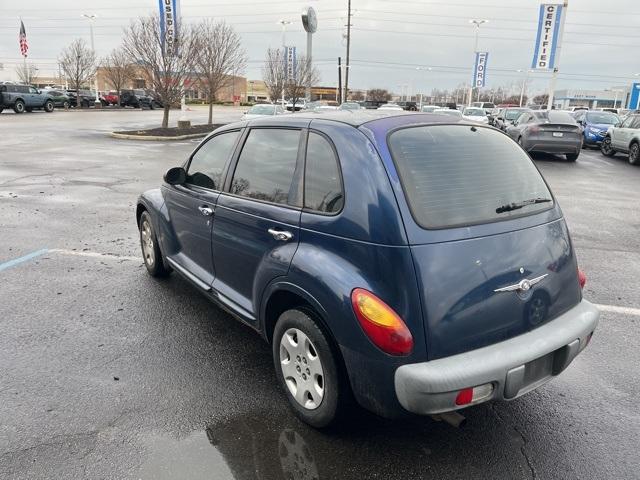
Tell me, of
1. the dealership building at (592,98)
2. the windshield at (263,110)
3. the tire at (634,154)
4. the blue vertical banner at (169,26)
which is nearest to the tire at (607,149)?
the tire at (634,154)

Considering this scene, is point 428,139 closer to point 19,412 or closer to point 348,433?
point 348,433

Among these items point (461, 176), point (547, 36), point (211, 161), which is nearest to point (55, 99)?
point (547, 36)

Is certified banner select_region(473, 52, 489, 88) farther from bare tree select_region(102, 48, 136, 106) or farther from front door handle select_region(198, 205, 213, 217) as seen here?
front door handle select_region(198, 205, 213, 217)

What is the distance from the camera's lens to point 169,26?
2175 centimetres

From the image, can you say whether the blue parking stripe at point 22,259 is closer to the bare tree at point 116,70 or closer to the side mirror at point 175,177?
the side mirror at point 175,177

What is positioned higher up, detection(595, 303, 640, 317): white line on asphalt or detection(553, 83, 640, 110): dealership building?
detection(553, 83, 640, 110): dealership building

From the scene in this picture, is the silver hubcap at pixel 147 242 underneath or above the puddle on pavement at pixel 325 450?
above

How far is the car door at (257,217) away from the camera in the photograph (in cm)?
303

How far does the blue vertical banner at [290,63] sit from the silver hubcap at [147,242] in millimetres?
33874

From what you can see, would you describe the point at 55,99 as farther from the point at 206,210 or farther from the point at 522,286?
the point at 522,286

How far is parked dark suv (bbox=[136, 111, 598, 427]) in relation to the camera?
2410 millimetres

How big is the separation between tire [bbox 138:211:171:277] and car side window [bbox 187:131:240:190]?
1.05 metres

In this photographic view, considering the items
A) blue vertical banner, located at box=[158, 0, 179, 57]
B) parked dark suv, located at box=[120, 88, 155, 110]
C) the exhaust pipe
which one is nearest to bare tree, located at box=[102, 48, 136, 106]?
parked dark suv, located at box=[120, 88, 155, 110]

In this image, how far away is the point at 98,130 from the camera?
81.9ft
